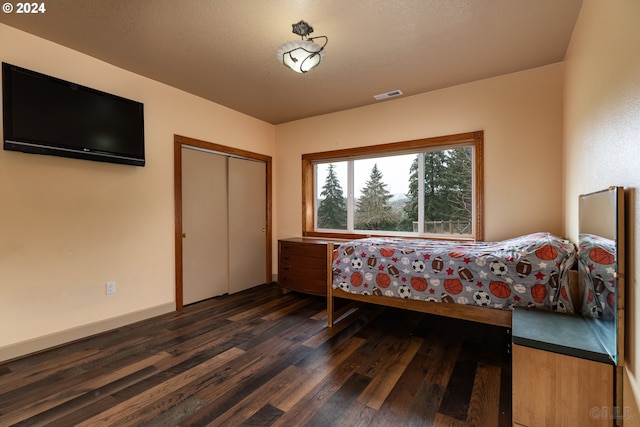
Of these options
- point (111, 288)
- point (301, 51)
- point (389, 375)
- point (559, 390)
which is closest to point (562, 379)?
point (559, 390)

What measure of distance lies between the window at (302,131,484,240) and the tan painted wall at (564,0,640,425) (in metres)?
1.11

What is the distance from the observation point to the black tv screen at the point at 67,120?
2.20 meters

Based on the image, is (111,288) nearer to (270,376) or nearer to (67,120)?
(67,120)

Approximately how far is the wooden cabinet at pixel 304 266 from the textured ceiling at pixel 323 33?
6.56 ft

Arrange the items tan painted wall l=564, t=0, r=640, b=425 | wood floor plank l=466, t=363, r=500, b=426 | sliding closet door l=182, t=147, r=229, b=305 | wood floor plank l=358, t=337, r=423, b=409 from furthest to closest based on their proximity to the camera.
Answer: sliding closet door l=182, t=147, r=229, b=305, wood floor plank l=358, t=337, r=423, b=409, wood floor plank l=466, t=363, r=500, b=426, tan painted wall l=564, t=0, r=640, b=425

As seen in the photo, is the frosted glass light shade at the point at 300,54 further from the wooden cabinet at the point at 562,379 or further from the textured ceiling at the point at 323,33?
the wooden cabinet at the point at 562,379

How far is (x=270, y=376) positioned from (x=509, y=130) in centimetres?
327

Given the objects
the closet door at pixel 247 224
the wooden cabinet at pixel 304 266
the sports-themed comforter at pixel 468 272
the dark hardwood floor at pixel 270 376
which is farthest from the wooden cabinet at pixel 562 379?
the closet door at pixel 247 224

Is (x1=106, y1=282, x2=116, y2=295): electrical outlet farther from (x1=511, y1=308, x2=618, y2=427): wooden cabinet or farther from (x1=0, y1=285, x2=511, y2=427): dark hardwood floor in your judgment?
(x1=511, y1=308, x2=618, y2=427): wooden cabinet

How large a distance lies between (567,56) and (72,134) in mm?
4457

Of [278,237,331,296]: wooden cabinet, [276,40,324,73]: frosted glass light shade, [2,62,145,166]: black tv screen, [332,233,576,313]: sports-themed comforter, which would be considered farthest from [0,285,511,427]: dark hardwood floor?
[276,40,324,73]: frosted glass light shade

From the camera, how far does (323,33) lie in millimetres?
2281

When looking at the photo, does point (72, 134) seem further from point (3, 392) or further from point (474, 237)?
point (474, 237)

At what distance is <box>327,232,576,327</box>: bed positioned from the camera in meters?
1.91
